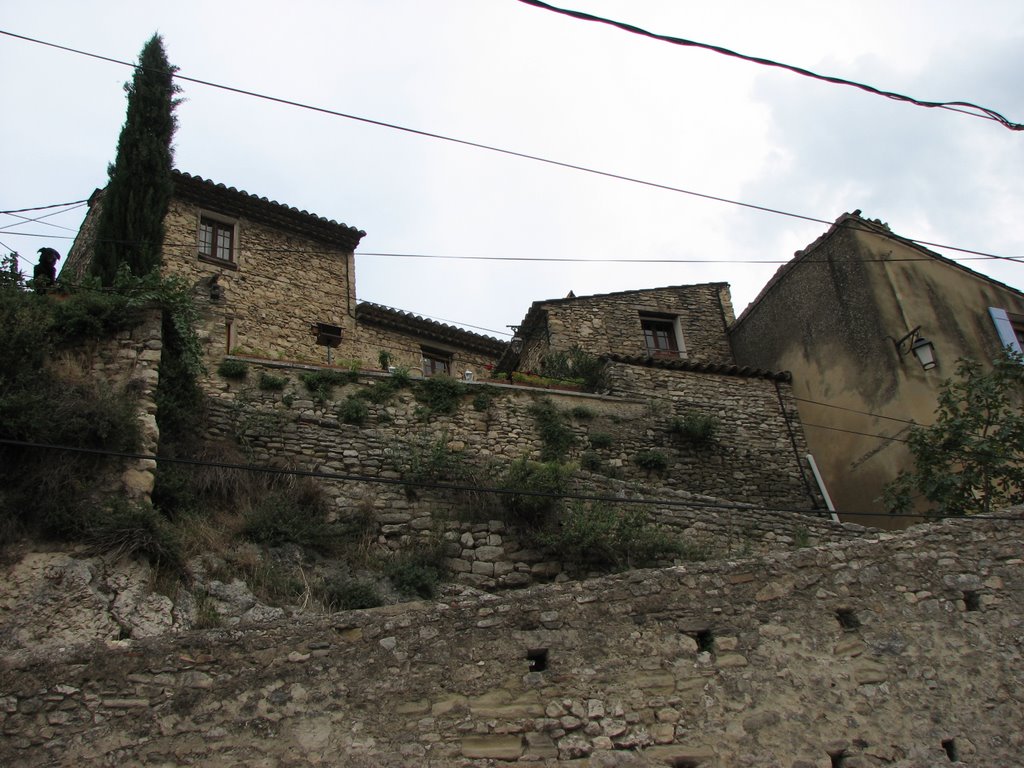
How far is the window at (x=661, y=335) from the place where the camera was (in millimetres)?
20156

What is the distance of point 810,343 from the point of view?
709 inches

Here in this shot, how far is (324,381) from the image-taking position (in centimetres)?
1400

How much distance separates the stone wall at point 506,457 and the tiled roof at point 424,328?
4901 millimetres

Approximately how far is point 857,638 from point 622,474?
7.74m

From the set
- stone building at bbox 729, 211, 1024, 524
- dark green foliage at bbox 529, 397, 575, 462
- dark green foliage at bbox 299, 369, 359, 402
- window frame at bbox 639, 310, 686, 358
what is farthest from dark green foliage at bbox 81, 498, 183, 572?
window frame at bbox 639, 310, 686, 358

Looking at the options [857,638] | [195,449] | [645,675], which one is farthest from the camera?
[195,449]

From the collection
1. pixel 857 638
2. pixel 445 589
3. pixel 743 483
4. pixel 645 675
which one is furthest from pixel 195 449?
pixel 743 483

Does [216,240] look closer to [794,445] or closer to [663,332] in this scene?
[663,332]

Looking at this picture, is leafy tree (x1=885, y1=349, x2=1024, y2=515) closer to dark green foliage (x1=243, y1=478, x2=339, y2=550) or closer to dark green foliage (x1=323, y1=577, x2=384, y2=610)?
dark green foliage (x1=323, y1=577, x2=384, y2=610)

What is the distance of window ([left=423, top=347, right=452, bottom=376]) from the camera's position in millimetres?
20109

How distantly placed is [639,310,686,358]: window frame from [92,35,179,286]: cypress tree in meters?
10.4

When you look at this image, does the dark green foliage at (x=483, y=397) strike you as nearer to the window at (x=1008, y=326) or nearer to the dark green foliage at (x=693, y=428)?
the dark green foliage at (x=693, y=428)

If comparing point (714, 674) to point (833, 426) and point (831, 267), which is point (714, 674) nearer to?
point (833, 426)

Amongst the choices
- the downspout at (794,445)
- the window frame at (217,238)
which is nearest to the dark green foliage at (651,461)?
the downspout at (794,445)
